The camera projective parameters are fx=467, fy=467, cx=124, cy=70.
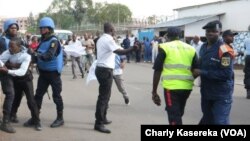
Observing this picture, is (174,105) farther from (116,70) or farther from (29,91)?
(116,70)

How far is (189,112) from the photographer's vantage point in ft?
32.0

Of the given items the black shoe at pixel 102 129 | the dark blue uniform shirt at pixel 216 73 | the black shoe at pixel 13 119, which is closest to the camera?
the dark blue uniform shirt at pixel 216 73

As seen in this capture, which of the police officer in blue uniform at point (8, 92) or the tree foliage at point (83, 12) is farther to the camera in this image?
the tree foliage at point (83, 12)

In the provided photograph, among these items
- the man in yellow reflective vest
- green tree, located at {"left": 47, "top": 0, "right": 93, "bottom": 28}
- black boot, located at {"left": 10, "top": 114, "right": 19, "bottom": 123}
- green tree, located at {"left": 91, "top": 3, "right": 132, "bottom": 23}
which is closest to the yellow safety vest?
the man in yellow reflective vest

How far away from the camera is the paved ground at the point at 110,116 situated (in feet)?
24.6

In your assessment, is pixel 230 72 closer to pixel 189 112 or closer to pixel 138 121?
pixel 138 121

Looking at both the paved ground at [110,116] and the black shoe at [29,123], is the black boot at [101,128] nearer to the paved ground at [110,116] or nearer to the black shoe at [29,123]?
the paved ground at [110,116]

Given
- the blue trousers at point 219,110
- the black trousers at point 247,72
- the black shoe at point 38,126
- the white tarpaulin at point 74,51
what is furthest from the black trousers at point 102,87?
the white tarpaulin at point 74,51

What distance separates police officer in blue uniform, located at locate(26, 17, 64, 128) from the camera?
780 cm

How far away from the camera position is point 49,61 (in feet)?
26.0

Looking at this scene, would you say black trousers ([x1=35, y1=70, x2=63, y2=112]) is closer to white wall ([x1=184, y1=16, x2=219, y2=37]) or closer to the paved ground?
the paved ground

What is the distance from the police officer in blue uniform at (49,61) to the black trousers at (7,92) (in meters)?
0.54

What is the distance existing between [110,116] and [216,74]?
3.77 meters

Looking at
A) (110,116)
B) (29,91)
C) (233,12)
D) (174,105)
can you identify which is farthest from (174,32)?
(233,12)
